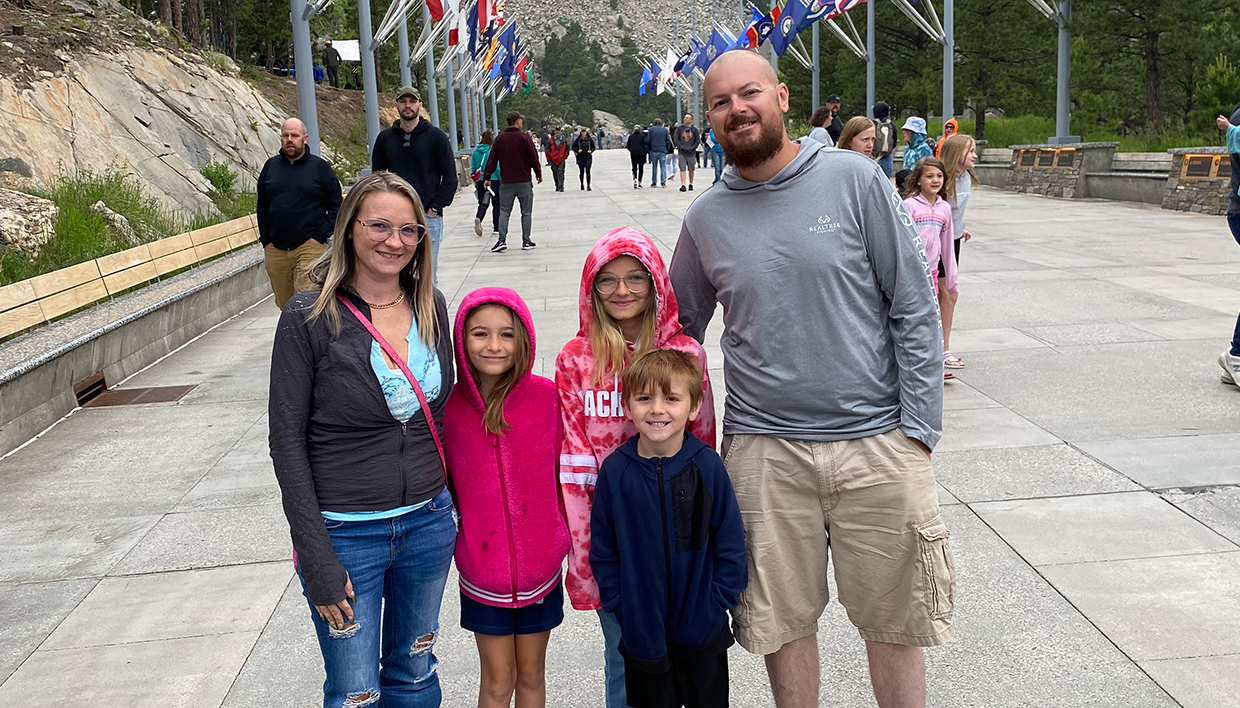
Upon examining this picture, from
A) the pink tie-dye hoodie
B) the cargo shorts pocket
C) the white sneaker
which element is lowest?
the white sneaker

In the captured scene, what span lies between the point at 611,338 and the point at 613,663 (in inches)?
34.2

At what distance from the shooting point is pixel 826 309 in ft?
9.16

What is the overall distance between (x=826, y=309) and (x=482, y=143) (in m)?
18.7

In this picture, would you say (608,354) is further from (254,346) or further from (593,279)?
(254,346)

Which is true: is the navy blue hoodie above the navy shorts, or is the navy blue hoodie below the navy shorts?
above

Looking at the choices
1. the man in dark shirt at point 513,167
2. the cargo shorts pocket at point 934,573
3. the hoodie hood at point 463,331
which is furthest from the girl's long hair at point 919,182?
the man in dark shirt at point 513,167

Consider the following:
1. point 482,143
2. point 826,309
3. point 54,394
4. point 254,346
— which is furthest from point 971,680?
point 482,143

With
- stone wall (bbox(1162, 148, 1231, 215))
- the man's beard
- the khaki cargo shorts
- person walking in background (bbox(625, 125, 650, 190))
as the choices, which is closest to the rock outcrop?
person walking in background (bbox(625, 125, 650, 190))

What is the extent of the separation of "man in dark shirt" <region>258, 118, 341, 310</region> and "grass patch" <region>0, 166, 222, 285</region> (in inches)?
98.3

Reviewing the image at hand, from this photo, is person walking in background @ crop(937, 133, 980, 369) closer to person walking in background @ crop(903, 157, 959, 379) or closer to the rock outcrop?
person walking in background @ crop(903, 157, 959, 379)

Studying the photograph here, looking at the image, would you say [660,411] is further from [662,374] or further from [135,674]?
[135,674]

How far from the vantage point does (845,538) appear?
293 centimetres

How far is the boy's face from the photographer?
2.71 metres

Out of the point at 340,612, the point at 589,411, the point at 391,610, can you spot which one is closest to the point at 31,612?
the point at 391,610
